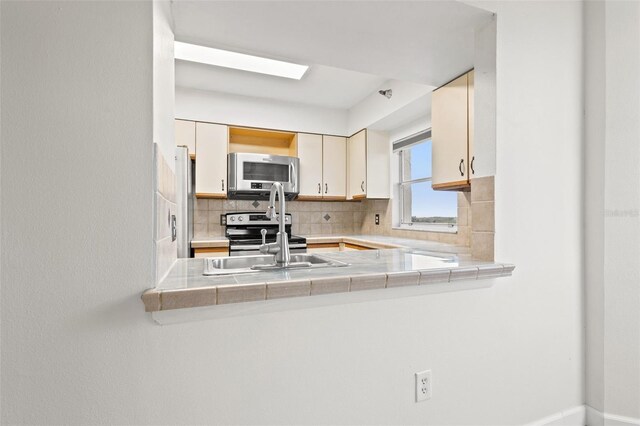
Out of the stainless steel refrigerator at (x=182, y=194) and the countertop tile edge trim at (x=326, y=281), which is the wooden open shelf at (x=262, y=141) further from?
the countertop tile edge trim at (x=326, y=281)

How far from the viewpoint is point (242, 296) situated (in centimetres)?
97

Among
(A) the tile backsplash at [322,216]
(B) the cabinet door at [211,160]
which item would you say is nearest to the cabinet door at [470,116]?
(A) the tile backsplash at [322,216]

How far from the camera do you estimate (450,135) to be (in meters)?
2.05

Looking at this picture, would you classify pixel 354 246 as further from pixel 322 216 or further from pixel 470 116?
pixel 470 116

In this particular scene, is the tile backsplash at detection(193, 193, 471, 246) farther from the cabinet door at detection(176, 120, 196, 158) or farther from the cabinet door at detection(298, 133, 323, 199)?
the cabinet door at detection(176, 120, 196, 158)

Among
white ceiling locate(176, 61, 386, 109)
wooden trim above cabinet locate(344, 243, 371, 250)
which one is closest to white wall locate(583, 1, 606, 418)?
white ceiling locate(176, 61, 386, 109)

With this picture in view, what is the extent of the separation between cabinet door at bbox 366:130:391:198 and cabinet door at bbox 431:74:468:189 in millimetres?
1198

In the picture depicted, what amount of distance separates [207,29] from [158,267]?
3.91 ft

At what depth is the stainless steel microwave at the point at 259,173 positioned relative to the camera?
3.11 m

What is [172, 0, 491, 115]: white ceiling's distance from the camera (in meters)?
1.38

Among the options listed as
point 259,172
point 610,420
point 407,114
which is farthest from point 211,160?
point 610,420

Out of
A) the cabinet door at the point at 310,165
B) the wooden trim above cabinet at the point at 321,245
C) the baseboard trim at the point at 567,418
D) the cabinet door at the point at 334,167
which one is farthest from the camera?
the cabinet door at the point at 334,167

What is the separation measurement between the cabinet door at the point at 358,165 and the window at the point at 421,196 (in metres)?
0.37

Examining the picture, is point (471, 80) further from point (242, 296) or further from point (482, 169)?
point (242, 296)
